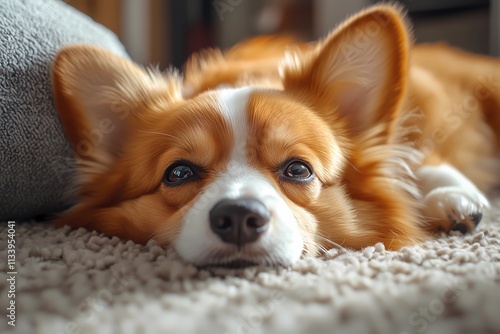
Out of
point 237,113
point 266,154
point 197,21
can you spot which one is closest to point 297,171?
point 266,154

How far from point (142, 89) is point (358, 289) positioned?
88 cm

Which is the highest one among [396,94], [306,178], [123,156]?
[396,94]

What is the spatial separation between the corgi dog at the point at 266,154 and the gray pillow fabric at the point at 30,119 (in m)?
0.04

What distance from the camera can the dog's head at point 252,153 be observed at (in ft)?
3.47

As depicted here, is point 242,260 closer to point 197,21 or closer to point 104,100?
point 104,100

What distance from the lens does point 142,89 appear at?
58.6 inches

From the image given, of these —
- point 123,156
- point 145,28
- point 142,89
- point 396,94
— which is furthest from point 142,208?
point 145,28

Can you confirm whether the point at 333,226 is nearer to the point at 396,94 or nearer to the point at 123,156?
the point at 396,94

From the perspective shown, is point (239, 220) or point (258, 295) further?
point (239, 220)

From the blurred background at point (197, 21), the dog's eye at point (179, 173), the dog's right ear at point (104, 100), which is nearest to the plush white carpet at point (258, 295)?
the dog's eye at point (179, 173)

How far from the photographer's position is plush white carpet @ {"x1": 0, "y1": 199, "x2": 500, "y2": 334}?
785mm

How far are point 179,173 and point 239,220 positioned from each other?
0.30m

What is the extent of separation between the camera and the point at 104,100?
1471mm

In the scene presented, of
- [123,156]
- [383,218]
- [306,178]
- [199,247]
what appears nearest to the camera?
[199,247]
